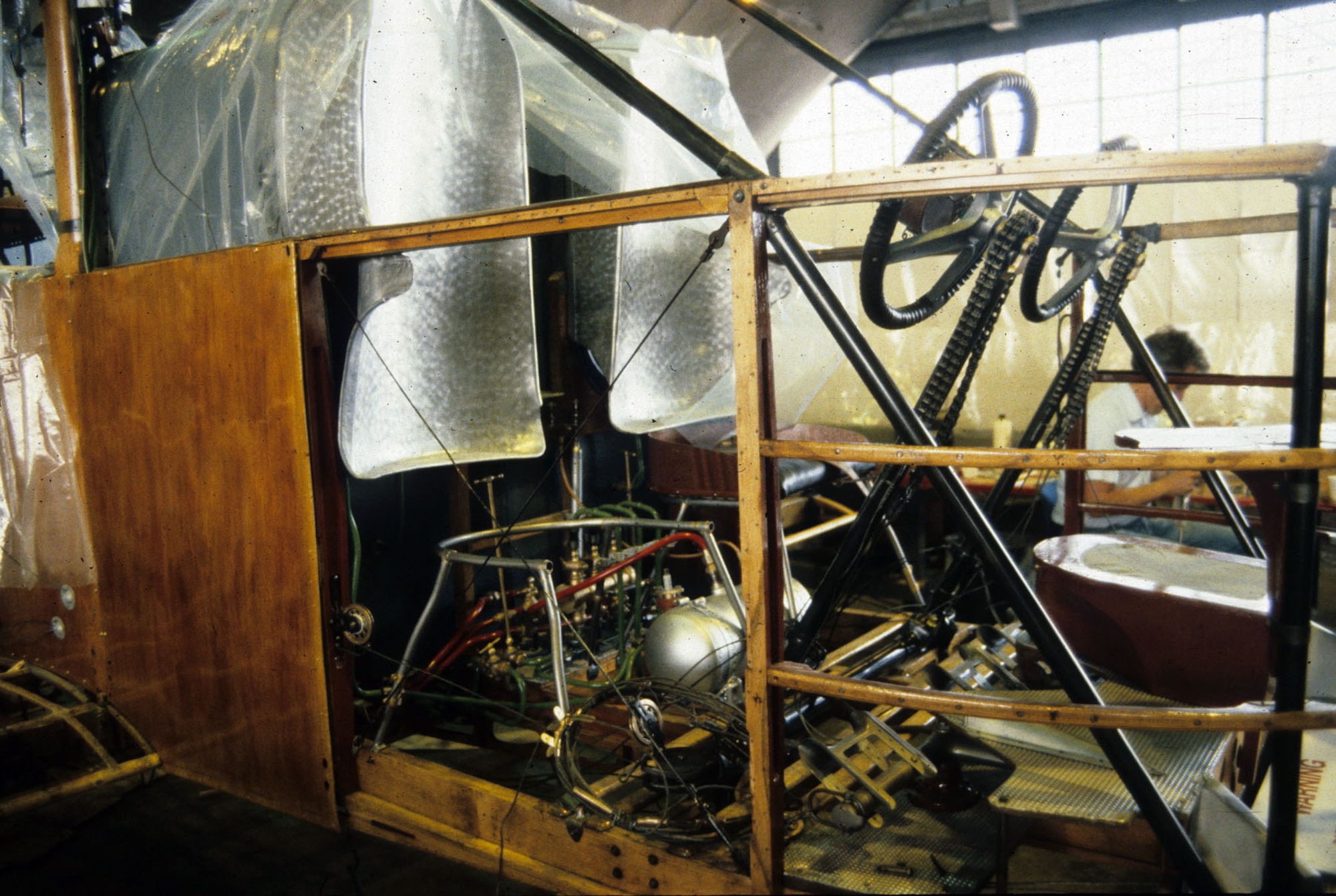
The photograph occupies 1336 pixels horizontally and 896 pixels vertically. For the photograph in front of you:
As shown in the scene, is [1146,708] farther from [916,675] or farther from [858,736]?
[916,675]

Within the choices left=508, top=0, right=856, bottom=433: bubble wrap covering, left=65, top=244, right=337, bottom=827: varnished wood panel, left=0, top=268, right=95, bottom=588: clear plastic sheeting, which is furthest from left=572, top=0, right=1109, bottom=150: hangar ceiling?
left=0, top=268, right=95, bottom=588: clear plastic sheeting

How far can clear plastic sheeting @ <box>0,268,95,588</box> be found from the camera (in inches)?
140

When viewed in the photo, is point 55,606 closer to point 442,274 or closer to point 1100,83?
point 442,274

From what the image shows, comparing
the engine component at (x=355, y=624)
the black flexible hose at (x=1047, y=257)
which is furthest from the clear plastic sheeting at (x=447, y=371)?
the black flexible hose at (x=1047, y=257)

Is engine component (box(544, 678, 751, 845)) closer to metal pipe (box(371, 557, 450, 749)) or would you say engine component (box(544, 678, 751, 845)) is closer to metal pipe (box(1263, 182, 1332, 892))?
metal pipe (box(371, 557, 450, 749))

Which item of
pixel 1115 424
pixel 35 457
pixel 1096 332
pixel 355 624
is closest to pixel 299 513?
pixel 355 624

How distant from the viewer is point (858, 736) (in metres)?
2.61

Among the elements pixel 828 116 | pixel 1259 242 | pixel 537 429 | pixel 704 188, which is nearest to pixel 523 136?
pixel 537 429

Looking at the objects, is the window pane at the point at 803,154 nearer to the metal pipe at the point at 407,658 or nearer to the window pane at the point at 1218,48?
the window pane at the point at 1218,48

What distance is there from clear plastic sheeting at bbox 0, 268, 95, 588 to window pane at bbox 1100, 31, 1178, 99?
29.0 ft

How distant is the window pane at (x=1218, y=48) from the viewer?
8.10 m

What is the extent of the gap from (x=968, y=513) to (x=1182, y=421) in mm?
2414

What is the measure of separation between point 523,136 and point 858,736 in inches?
87.2

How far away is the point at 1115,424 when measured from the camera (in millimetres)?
6418
